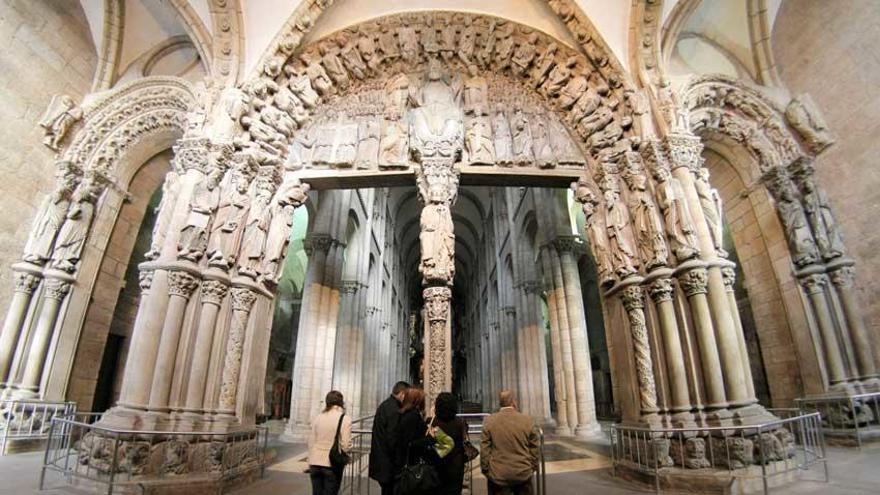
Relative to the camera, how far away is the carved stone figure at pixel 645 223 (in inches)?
222

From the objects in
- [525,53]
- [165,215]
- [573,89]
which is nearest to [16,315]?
[165,215]

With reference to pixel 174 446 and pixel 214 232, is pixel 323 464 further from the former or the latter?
pixel 214 232

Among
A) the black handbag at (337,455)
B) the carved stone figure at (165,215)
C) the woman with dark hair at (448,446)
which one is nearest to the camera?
the woman with dark hair at (448,446)

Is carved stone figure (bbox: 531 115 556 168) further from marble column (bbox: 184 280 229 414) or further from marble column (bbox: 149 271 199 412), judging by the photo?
marble column (bbox: 149 271 199 412)

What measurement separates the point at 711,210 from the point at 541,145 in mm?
2772

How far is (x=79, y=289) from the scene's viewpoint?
22.5ft

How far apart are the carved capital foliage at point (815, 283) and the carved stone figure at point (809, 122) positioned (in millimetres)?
2186

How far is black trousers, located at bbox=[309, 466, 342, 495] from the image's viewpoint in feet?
10.1

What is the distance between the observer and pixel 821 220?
6641mm

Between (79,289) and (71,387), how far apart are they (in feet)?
5.24

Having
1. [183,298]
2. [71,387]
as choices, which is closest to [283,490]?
[183,298]

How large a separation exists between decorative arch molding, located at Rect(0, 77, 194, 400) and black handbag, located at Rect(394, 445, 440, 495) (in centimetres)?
659

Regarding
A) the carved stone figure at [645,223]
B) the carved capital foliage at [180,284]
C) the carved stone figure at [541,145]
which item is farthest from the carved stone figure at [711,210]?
the carved capital foliage at [180,284]

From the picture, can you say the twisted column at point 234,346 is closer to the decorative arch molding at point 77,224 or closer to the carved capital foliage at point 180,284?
the carved capital foliage at point 180,284
